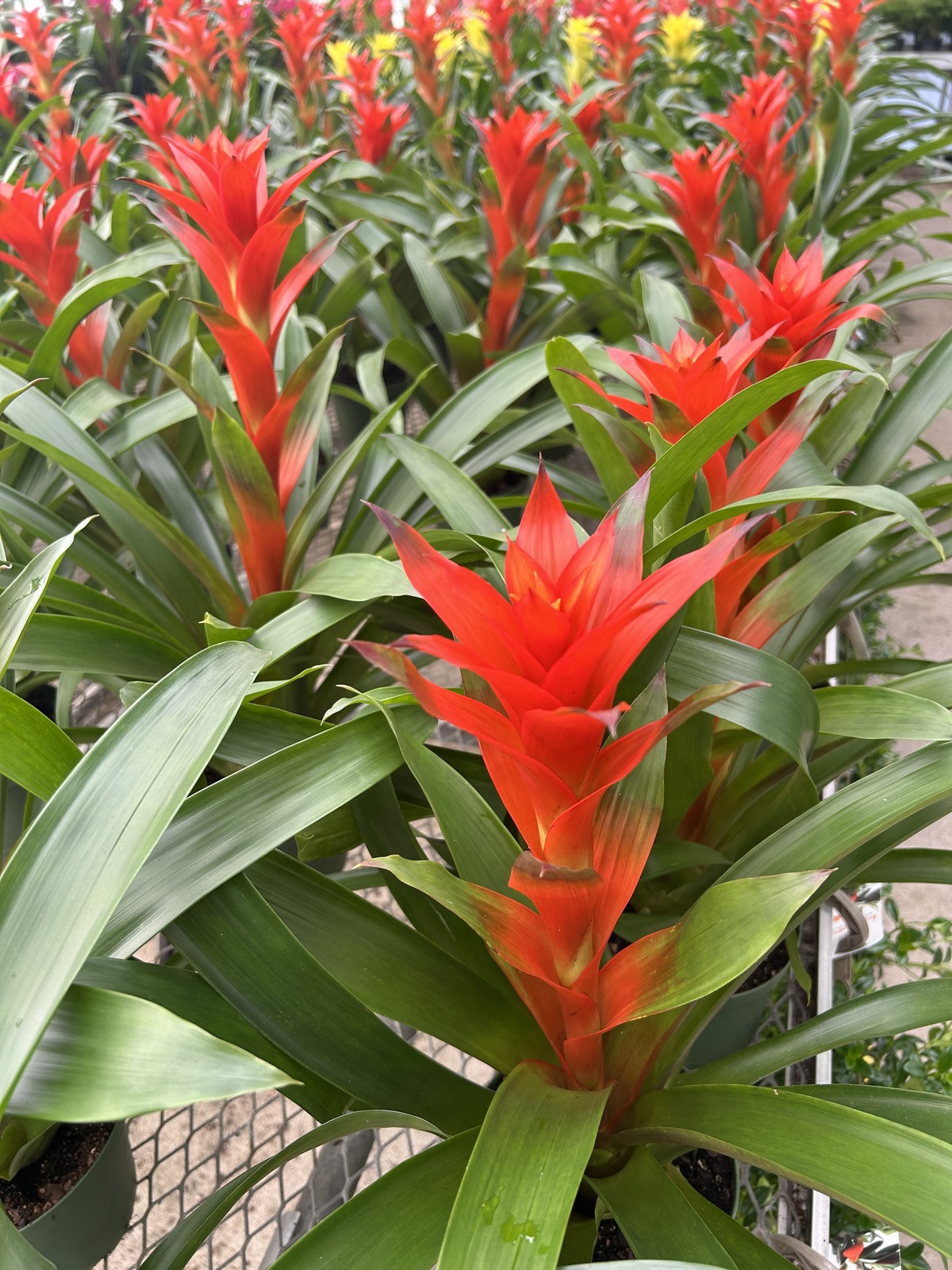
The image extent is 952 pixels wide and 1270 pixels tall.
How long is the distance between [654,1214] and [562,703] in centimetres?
39

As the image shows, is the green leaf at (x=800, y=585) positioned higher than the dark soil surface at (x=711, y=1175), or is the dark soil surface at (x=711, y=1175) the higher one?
the green leaf at (x=800, y=585)

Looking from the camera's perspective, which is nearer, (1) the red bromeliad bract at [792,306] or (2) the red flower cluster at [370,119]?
(1) the red bromeliad bract at [792,306]

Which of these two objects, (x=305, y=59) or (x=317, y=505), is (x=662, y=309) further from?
(x=305, y=59)

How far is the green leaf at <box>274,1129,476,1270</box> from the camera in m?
0.55

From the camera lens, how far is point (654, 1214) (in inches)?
25.0

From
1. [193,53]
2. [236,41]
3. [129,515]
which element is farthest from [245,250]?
[236,41]

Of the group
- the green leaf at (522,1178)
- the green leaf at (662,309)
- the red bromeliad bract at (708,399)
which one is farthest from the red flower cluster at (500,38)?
the green leaf at (522,1178)

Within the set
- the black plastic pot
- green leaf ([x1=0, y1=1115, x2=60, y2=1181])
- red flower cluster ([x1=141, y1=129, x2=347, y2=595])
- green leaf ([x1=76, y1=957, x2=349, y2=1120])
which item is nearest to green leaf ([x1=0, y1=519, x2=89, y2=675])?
green leaf ([x1=76, y1=957, x2=349, y2=1120])

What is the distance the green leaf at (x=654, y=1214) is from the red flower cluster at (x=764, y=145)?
5.18ft

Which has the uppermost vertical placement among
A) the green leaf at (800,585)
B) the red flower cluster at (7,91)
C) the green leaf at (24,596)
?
the red flower cluster at (7,91)

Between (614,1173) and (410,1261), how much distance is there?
0.21 metres

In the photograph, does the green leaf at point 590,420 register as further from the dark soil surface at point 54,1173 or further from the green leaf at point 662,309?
the dark soil surface at point 54,1173

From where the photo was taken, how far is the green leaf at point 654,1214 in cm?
60

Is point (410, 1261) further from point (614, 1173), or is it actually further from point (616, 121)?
point (616, 121)
